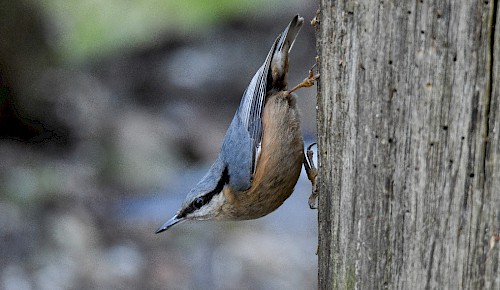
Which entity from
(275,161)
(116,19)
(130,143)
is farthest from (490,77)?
(130,143)

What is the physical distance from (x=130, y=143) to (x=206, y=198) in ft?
11.4

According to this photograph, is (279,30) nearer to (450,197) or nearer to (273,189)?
(273,189)

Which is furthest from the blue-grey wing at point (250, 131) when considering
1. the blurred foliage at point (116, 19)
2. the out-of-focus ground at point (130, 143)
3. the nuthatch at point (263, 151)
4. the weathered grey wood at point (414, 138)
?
the blurred foliage at point (116, 19)

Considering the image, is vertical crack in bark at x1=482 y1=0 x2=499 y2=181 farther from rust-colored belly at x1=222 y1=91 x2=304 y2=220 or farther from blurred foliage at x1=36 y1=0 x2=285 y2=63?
blurred foliage at x1=36 y1=0 x2=285 y2=63

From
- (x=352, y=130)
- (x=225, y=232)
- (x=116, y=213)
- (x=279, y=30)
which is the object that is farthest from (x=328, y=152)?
(x=279, y=30)

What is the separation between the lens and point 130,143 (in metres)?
7.87

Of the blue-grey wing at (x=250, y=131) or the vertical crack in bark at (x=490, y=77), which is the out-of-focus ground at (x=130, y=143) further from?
the vertical crack in bark at (x=490, y=77)

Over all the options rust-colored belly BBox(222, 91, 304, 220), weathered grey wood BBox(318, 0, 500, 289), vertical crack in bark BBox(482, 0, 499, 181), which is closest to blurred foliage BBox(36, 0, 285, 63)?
rust-colored belly BBox(222, 91, 304, 220)

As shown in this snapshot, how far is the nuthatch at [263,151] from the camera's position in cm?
434

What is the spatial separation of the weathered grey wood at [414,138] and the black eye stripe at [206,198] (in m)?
2.01

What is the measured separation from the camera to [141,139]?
795 cm

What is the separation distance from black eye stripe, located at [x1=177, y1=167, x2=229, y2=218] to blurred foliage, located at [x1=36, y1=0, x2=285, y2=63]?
2.95m

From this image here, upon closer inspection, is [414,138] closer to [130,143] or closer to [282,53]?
[282,53]

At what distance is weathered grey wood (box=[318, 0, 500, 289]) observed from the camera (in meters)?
2.01
